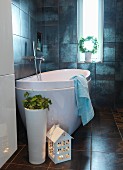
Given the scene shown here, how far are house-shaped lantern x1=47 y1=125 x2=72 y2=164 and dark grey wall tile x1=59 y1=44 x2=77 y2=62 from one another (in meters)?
2.02

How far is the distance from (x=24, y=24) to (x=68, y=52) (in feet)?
4.21

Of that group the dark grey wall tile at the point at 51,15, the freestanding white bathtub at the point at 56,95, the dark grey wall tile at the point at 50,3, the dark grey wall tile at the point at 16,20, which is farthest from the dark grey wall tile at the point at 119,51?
the dark grey wall tile at the point at 16,20

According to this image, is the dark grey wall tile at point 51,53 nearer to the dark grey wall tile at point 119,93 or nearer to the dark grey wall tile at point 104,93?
the dark grey wall tile at point 104,93

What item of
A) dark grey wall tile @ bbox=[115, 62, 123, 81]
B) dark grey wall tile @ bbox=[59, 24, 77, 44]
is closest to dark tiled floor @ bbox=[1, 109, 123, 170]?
dark grey wall tile @ bbox=[115, 62, 123, 81]

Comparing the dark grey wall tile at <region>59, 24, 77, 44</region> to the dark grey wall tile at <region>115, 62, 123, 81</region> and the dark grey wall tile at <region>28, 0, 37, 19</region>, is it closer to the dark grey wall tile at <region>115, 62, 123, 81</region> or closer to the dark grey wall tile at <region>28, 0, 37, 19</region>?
the dark grey wall tile at <region>28, 0, 37, 19</region>

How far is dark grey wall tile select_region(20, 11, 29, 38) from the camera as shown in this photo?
2434mm

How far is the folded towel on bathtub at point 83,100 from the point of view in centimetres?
204

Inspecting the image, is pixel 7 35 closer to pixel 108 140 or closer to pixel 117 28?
pixel 108 140

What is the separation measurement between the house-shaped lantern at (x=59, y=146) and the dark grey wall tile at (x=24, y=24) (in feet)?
4.29

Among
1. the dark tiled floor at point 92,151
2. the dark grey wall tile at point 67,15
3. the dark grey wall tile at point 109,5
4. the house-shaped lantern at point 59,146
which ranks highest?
the dark grey wall tile at point 109,5

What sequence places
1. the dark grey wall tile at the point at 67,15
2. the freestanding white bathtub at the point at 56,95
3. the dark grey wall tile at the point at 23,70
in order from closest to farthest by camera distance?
the freestanding white bathtub at the point at 56,95 → the dark grey wall tile at the point at 23,70 → the dark grey wall tile at the point at 67,15

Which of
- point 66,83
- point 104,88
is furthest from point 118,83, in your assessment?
point 66,83

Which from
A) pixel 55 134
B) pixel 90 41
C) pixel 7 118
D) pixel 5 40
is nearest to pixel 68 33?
pixel 90 41

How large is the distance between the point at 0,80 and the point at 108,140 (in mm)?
1514
